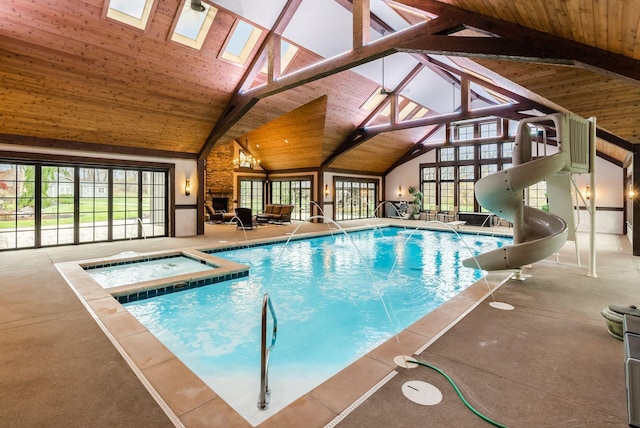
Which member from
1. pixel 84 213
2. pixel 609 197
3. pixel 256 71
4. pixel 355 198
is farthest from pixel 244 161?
pixel 609 197

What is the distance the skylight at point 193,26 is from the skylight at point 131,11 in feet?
1.77

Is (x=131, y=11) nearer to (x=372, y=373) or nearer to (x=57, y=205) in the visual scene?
(x=57, y=205)

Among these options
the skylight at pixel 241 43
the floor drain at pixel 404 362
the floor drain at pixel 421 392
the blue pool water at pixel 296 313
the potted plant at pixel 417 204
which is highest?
the skylight at pixel 241 43

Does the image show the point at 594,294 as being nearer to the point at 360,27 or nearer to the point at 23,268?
the point at 360,27

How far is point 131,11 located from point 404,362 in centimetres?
708

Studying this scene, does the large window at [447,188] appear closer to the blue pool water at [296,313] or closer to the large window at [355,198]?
the large window at [355,198]

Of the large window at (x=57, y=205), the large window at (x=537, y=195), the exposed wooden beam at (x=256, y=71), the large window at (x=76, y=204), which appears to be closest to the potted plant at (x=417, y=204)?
the large window at (x=537, y=195)

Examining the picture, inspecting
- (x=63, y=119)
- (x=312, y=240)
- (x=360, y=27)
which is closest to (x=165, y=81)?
(x=63, y=119)

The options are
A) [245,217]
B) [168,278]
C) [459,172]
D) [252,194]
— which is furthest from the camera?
[252,194]

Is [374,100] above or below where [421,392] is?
above

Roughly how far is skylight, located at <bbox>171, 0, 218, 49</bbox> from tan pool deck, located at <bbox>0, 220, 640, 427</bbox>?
17.2 ft

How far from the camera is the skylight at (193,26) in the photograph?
20.3 feet

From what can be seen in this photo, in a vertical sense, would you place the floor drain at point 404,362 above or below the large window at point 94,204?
below

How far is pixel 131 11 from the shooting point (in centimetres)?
581
